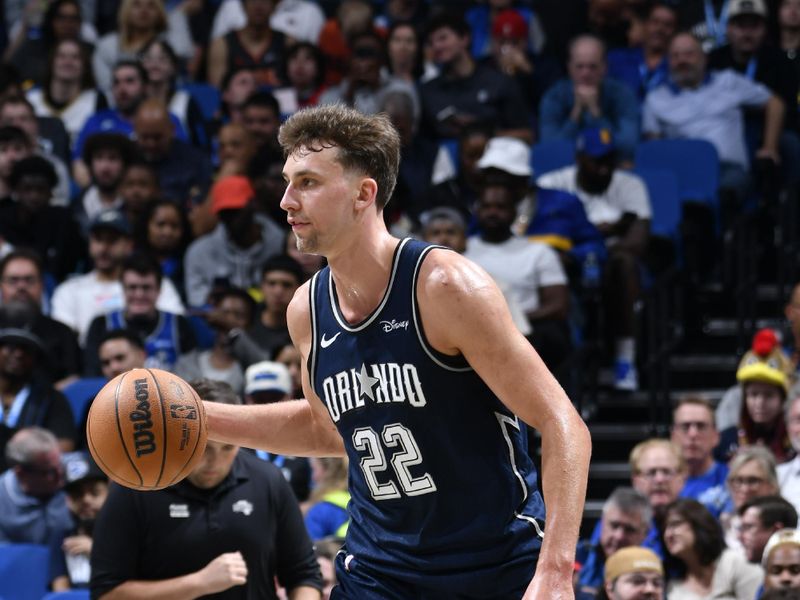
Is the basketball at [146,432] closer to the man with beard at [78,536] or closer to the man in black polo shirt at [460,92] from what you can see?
the man with beard at [78,536]

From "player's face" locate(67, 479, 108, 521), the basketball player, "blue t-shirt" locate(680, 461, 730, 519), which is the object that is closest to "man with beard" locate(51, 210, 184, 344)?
"player's face" locate(67, 479, 108, 521)

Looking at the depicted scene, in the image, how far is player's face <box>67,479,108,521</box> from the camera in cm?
757

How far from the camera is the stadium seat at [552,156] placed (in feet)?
34.7

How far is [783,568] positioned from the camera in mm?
6395

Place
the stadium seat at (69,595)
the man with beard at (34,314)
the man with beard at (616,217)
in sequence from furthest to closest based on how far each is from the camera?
the man with beard at (616,217)
the man with beard at (34,314)
the stadium seat at (69,595)

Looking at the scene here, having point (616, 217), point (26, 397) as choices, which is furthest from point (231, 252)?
point (616, 217)

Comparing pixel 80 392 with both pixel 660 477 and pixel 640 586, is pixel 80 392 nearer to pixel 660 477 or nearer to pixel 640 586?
pixel 660 477

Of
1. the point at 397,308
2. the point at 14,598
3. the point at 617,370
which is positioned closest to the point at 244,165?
the point at 617,370

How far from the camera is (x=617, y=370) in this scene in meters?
9.63

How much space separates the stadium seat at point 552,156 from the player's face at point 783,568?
4605 millimetres

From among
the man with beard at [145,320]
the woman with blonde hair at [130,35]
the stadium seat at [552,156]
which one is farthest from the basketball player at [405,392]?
the woman with blonde hair at [130,35]

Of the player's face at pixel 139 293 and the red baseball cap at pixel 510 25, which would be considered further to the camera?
the red baseball cap at pixel 510 25

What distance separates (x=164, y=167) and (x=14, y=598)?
16.3ft

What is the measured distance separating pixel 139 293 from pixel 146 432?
17.8ft
